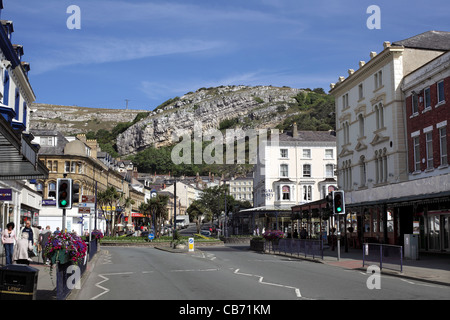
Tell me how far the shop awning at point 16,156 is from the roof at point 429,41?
2965 cm

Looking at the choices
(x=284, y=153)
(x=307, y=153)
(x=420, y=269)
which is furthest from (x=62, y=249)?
(x=307, y=153)

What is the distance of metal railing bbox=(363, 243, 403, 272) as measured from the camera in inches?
819

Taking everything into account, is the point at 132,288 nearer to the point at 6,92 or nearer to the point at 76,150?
the point at 6,92

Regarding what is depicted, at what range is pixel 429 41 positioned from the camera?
136 feet

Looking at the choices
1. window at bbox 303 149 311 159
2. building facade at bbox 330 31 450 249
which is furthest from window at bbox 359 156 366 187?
window at bbox 303 149 311 159

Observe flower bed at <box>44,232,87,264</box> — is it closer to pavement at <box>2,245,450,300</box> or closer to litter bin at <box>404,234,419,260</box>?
pavement at <box>2,245,450,300</box>

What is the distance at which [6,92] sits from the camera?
31.3 meters

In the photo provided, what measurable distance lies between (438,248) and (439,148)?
6.27 m

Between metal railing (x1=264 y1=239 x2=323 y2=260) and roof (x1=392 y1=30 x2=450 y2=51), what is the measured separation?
17.3m

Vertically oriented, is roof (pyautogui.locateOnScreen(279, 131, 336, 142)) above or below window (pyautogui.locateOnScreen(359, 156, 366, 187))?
above

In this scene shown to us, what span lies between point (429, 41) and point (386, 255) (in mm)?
25563

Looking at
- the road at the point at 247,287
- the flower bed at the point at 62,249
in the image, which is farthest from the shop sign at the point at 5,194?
the flower bed at the point at 62,249
